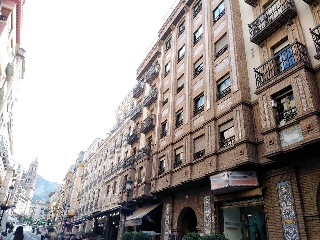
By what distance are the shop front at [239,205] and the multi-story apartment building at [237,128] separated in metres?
0.05

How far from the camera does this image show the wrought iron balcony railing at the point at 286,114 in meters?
11.1

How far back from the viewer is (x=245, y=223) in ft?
44.4

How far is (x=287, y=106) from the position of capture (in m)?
11.5

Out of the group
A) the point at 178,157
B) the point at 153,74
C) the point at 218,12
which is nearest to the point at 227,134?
the point at 178,157

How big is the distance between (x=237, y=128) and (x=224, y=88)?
140 inches

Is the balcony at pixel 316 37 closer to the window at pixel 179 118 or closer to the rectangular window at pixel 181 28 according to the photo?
the window at pixel 179 118

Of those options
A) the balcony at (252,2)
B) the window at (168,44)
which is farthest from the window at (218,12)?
the window at (168,44)

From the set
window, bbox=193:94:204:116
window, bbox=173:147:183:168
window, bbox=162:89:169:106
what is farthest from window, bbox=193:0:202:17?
window, bbox=173:147:183:168

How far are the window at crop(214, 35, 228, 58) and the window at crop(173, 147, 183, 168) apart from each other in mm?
6723

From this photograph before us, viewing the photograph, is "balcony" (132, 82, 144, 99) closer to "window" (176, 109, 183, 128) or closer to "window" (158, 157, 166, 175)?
"window" (176, 109, 183, 128)

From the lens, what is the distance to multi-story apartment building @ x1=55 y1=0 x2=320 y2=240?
1050 centimetres

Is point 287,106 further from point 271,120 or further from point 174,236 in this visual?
point 174,236

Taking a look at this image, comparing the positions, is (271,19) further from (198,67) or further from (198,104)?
(198,104)

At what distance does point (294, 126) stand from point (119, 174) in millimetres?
20463
